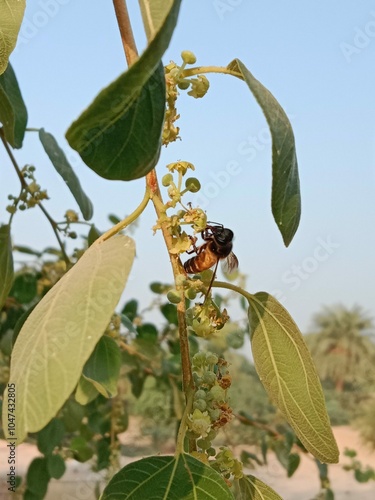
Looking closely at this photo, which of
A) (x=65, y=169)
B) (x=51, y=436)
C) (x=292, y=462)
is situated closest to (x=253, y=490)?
(x=65, y=169)

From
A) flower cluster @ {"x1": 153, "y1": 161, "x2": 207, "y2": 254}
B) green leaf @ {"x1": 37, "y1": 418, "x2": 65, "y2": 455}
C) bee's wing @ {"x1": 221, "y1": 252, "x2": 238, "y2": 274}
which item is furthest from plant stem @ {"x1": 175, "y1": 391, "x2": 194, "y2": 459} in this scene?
green leaf @ {"x1": 37, "y1": 418, "x2": 65, "y2": 455}

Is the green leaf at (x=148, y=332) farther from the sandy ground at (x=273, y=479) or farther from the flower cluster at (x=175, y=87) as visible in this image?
the flower cluster at (x=175, y=87)

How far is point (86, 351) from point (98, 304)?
0.10ft

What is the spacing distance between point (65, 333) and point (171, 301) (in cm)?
13

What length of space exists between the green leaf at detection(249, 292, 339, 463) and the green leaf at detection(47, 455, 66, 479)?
1089 millimetres

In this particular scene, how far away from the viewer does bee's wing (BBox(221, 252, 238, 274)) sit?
71 centimetres

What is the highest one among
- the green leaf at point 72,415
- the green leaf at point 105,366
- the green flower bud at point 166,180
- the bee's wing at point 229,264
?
the green flower bud at point 166,180

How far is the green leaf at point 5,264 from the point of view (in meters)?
0.84

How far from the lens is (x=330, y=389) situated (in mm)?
5453

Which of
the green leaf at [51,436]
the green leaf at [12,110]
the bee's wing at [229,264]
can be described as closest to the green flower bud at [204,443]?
the bee's wing at [229,264]

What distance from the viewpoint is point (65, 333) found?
40 cm

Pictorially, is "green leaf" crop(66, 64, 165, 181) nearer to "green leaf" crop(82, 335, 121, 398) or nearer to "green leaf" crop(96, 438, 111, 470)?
"green leaf" crop(82, 335, 121, 398)

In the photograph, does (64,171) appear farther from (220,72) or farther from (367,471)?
(367,471)

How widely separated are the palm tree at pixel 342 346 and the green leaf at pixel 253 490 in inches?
192
